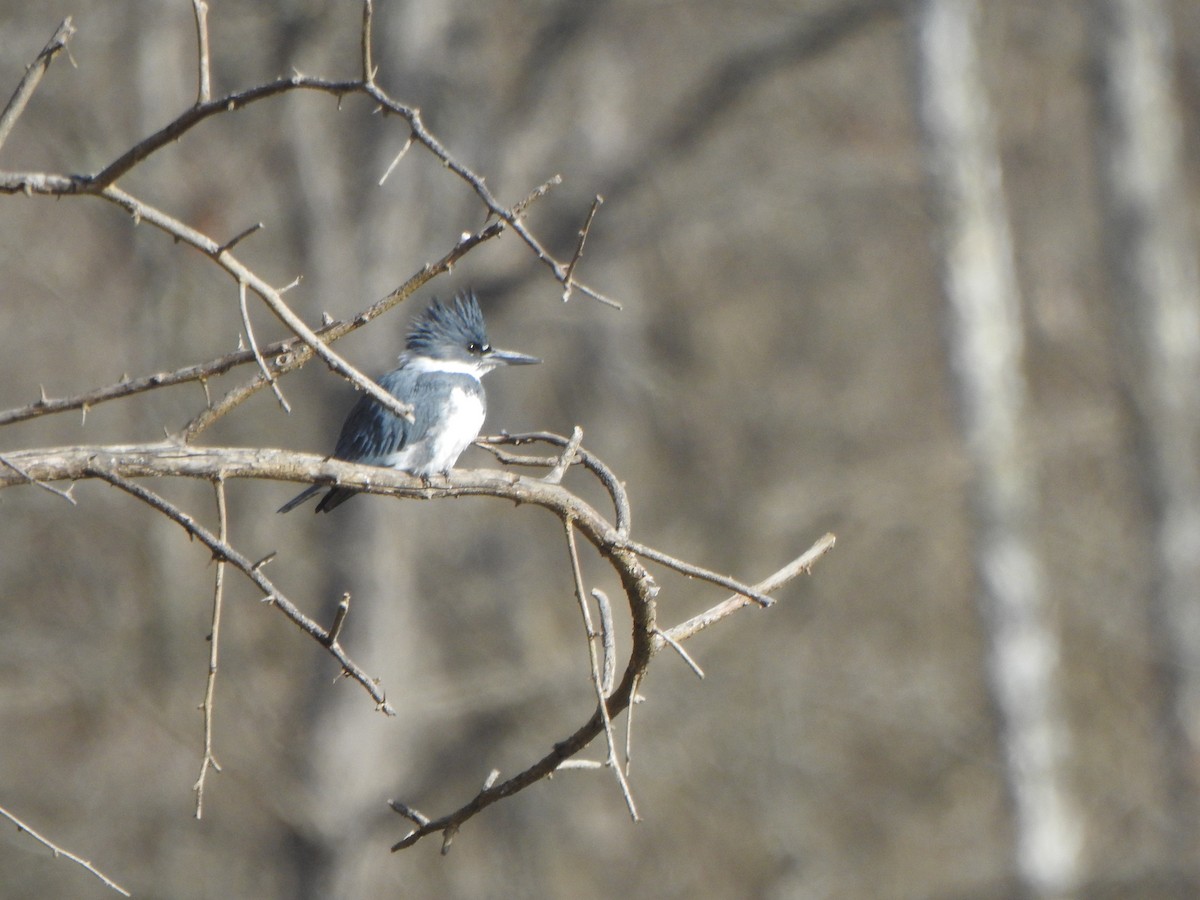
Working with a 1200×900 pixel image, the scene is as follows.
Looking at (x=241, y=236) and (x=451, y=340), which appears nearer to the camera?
(x=241, y=236)

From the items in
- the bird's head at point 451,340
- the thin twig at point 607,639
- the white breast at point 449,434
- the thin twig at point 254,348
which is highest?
the bird's head at point 451,340

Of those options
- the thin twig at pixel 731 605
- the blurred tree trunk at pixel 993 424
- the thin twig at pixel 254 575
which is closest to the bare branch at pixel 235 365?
the thin twig at pixel 254 575

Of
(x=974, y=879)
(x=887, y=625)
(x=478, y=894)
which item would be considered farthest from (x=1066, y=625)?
(x=478, y=894)

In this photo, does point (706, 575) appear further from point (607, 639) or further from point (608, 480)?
point (608, 480)

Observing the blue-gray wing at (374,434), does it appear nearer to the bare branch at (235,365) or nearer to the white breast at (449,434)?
the white breast at (449,434)

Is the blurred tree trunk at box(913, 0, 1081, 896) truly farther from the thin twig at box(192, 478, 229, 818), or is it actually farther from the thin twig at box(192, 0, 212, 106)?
the thin twig at box(192, 0, 212, 106)

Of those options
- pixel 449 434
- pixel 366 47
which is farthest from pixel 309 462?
pixel 449 434

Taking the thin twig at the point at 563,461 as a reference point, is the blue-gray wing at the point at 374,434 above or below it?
above

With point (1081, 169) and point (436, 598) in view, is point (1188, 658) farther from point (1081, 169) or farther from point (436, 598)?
point (1081, 169)
